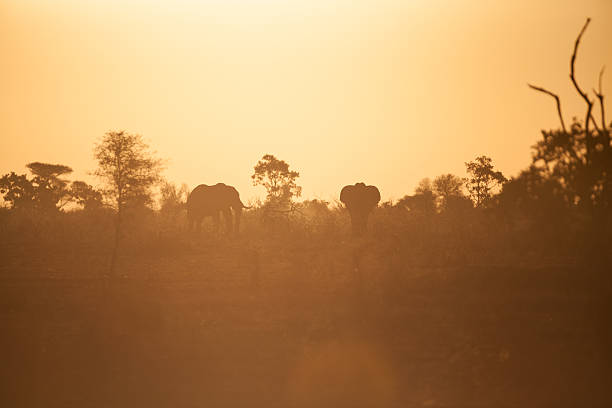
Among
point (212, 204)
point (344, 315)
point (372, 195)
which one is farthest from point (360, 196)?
point (344, 315)

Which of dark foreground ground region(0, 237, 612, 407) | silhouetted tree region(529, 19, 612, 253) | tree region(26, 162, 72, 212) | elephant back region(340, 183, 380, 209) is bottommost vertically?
dark foreground ground region(0, 237, 612, 407)

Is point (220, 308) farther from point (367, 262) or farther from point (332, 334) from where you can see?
point (367, 262)

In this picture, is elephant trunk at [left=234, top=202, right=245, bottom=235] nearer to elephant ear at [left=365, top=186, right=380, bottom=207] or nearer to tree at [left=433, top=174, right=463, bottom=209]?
elephant ear at [left=365, top=186, right=380, bottom=207]

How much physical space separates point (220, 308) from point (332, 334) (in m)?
3.26

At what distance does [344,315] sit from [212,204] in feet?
57.5

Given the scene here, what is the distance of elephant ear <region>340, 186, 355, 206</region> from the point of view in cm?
2518

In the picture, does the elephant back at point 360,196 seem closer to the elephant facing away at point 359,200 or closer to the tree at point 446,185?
the elephant facing away at point 359,200

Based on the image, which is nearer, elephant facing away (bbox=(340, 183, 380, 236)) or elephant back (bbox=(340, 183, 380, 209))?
elephant facing away (bbox=(340, 183, 380, 236))

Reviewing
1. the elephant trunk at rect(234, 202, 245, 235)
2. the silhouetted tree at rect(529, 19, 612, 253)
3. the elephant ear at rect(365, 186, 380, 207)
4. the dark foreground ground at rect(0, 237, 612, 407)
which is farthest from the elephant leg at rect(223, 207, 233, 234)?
the silhouetted tree at rect(529, 19, 612, 253)

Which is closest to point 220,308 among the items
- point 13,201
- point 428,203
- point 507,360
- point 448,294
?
point 448,294

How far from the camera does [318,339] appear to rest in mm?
11062

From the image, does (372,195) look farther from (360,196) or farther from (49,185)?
(49,185)

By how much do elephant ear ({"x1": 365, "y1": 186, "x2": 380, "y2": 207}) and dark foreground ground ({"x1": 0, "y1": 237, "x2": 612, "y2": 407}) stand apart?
8.79 metres

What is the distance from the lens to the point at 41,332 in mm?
11859
